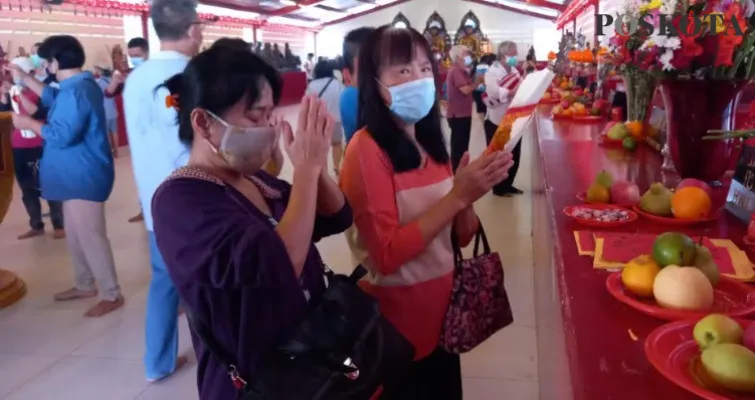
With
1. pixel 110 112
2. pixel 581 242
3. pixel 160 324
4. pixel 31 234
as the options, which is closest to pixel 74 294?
pixel 160 324

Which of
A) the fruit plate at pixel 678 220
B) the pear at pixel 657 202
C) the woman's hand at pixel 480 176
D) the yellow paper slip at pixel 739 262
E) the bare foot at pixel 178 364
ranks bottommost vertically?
the bare foot at pixel 178 364

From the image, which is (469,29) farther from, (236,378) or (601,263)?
(236,378)

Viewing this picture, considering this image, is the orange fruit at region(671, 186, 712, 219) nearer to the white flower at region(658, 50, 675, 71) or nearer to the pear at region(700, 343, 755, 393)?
the white flower at region(658, 50, 675, 71)

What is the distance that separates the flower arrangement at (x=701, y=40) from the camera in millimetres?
1916

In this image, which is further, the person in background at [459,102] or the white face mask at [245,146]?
the person in background at [459,102]

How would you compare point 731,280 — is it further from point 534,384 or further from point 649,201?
point 534,384

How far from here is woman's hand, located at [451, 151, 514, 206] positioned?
1.56 metres

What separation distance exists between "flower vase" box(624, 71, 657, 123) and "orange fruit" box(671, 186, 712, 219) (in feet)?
5.23

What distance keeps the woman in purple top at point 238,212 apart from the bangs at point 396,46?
1.31 ft

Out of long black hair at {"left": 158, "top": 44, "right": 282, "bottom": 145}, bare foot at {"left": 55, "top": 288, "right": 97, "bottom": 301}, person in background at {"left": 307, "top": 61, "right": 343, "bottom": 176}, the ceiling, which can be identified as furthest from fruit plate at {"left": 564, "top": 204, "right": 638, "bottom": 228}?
the ceiling

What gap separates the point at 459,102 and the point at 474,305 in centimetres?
479

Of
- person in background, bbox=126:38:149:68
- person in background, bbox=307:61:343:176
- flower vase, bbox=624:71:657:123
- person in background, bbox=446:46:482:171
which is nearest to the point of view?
flower vase, bbox=624:71:657:123

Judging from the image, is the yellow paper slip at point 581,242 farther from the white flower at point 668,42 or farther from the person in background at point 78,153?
the person in background at point 78,153

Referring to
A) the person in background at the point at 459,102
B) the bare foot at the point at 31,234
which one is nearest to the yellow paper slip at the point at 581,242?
the person in background at the point at 459,102
